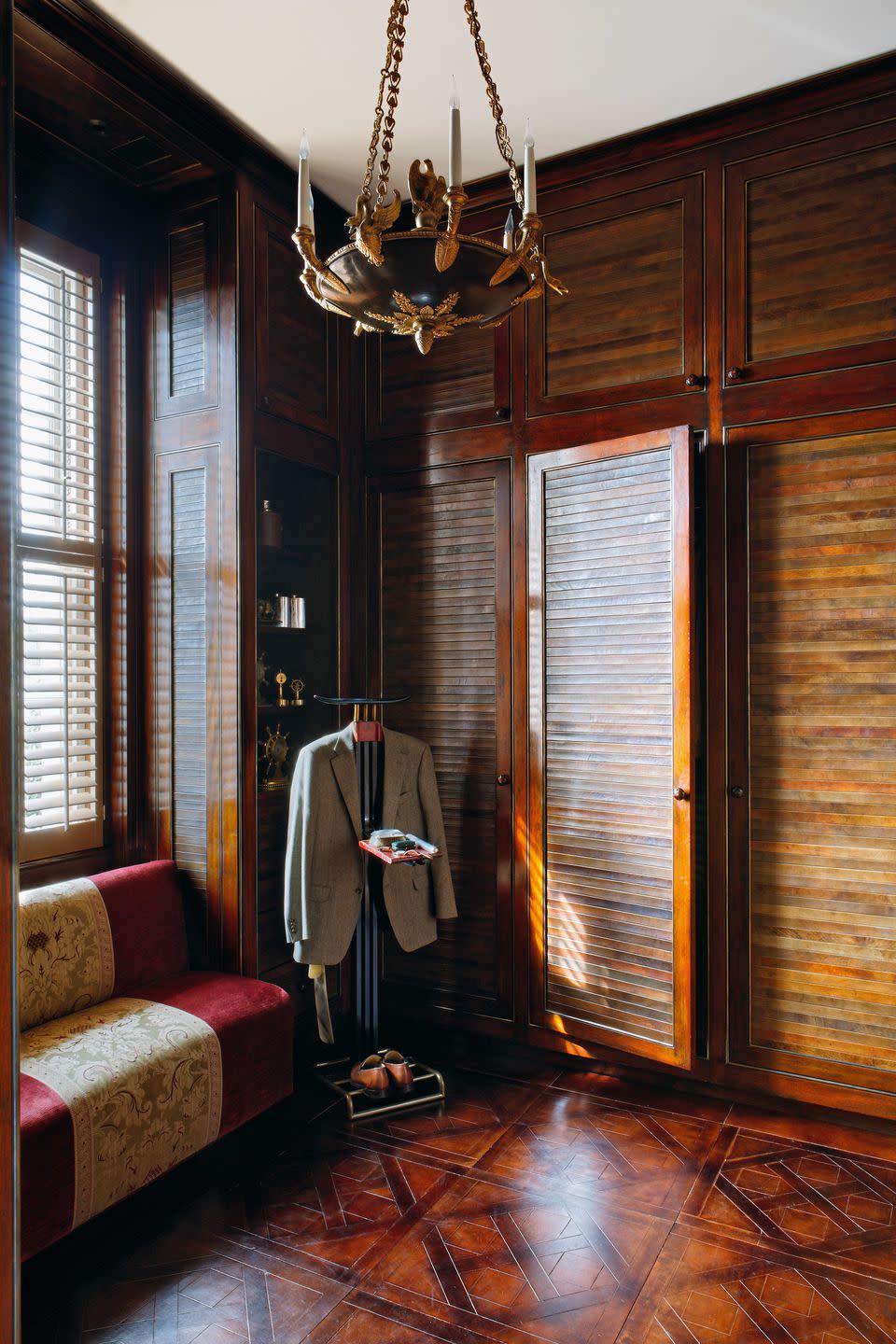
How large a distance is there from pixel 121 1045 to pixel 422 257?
2009 millimetres

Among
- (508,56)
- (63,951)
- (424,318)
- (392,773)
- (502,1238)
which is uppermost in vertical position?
(508,56)

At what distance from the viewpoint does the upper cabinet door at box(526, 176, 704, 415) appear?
281cm

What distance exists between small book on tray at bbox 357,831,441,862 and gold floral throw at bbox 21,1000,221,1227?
26.7 inches

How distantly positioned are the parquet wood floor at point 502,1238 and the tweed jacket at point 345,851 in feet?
1.87

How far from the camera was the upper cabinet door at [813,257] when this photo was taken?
254cm

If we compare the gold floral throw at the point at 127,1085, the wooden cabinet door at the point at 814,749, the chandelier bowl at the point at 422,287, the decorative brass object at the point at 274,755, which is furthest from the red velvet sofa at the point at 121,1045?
the wooden cabinet door at the point at 814,749

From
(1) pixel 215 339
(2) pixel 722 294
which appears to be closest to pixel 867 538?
(2) pixel 722 294

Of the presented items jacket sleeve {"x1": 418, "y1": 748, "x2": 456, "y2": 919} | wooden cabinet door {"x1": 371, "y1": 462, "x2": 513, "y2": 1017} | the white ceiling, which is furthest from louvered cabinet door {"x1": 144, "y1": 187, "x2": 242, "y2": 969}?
wooden cabinet door {"x1": 371, "y1": 462, "x2": 513, "y2": 1017}

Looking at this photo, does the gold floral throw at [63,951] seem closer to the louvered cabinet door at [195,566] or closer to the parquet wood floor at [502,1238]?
the louvered cabinet door at [195,566]

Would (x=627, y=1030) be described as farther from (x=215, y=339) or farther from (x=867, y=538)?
(x=215, y=339)

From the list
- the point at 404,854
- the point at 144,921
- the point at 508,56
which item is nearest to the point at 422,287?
the point at 508,56

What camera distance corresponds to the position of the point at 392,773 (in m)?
2.96

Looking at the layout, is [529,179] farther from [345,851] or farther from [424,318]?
[345,851]

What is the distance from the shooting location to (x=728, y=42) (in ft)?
7.88
